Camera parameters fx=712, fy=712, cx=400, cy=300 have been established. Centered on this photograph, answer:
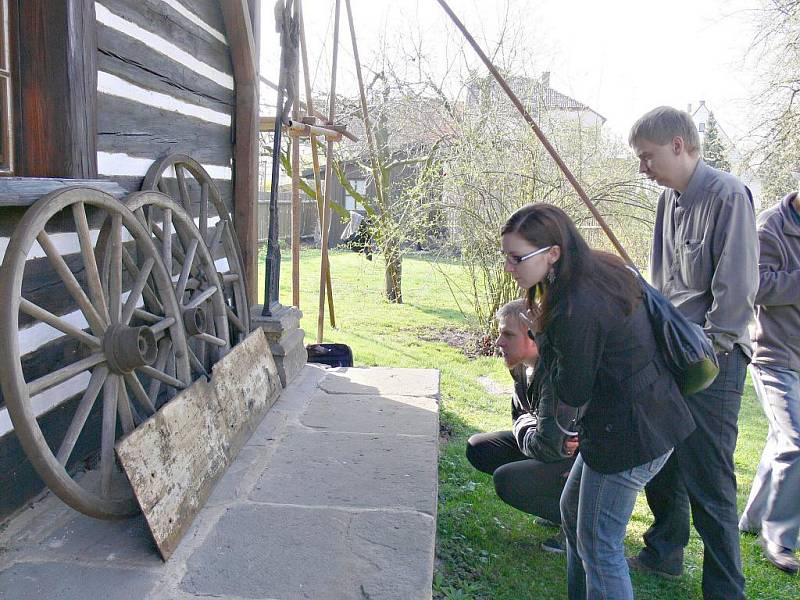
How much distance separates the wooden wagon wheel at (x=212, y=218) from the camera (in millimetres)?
3906

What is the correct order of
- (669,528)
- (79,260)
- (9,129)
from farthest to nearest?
(669,528) < (79,260) < (9,129)

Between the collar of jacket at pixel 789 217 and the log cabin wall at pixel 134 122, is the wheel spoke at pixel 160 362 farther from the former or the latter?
the collar of jacket at pixel 789 217

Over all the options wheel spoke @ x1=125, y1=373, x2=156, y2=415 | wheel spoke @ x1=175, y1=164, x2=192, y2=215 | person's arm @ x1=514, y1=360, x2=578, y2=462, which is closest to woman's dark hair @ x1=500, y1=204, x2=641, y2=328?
person's arm @ x1=514, y1=360, x2=578, y2=462

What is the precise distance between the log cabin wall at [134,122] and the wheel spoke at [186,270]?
1.33ft

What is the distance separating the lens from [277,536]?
2.69m

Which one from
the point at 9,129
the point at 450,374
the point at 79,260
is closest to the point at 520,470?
the point at 79,260

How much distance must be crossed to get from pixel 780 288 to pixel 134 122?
3.21 meters

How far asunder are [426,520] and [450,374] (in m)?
4.42

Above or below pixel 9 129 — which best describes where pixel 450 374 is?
below

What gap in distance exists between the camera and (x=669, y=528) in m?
3.34

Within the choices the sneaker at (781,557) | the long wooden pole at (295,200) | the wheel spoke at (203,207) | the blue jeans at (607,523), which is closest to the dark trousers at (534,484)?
the blue jeans at (607,523)

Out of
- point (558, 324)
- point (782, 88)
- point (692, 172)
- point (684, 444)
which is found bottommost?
point (684, 444)

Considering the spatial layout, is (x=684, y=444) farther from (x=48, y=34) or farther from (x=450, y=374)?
(x=450, y=374)

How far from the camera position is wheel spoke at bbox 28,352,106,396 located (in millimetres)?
2176
